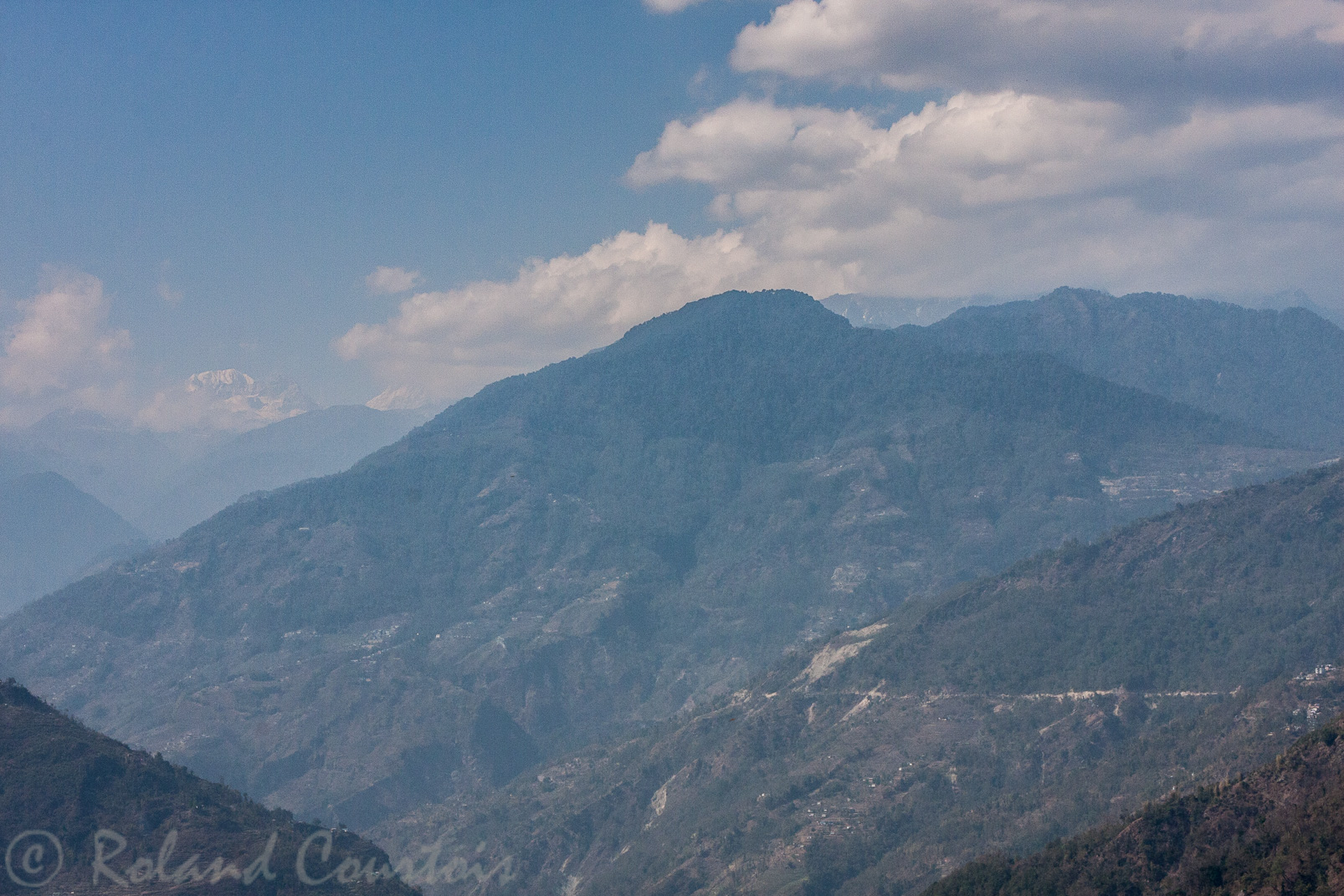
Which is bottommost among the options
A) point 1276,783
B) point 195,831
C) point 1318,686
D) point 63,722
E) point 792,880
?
point 792,880

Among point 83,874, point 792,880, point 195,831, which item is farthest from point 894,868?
point 83,874

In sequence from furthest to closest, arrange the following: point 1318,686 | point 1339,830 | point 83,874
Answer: point 1318,686
point 83,874
point 1339,830

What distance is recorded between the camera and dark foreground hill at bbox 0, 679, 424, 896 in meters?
149

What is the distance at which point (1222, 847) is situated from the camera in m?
113

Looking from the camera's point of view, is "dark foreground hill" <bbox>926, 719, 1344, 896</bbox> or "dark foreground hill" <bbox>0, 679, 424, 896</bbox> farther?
"dark foreground hill" <bbox>0, 679, 424, 896</bbox>

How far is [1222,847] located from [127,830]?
15426cm

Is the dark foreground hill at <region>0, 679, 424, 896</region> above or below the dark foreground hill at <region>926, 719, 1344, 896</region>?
above

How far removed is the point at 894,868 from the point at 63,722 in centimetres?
15015

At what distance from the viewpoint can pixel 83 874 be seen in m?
148

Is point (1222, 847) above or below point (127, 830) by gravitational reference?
below

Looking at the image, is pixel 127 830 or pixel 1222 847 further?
pixel 127 830

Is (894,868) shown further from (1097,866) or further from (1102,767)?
(1097,866)

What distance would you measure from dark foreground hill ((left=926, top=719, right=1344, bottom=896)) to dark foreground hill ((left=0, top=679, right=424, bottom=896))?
322 ft

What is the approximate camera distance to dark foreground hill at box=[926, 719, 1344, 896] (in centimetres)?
9981
